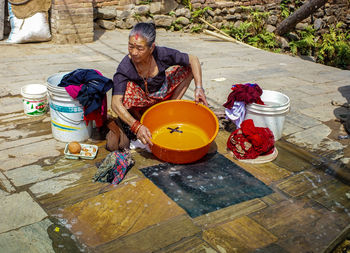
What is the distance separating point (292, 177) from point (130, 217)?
1569 mm

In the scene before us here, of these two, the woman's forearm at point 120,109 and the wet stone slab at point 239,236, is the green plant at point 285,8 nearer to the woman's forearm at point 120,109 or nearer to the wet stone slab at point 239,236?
the woman's forearm at point 120,109

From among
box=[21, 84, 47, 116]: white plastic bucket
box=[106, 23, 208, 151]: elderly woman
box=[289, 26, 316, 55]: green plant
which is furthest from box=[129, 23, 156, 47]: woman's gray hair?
box=[289, 26, 316, 55]: green plant

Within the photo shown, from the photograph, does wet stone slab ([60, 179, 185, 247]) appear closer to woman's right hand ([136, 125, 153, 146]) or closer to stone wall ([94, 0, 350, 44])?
woman's right hand ([136, 125, 153, 146])

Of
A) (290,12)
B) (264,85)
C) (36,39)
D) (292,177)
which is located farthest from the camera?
(290,12)

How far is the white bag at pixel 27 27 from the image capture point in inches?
279

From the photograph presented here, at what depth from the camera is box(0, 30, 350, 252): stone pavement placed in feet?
7.97

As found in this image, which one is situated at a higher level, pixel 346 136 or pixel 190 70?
pixel 190 70

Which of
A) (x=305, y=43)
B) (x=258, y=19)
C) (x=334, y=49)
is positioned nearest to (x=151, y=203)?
(x=258, y=19)

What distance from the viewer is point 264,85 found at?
226 inches

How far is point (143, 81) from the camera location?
139 inches

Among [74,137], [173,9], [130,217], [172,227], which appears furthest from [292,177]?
[173,9]

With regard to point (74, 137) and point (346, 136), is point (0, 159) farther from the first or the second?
point (346, 136)

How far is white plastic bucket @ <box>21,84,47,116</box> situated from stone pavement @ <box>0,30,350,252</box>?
10 centimetres

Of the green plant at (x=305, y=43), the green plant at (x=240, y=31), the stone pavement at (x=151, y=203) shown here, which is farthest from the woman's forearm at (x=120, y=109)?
the green plant at (x=305, y=43)
